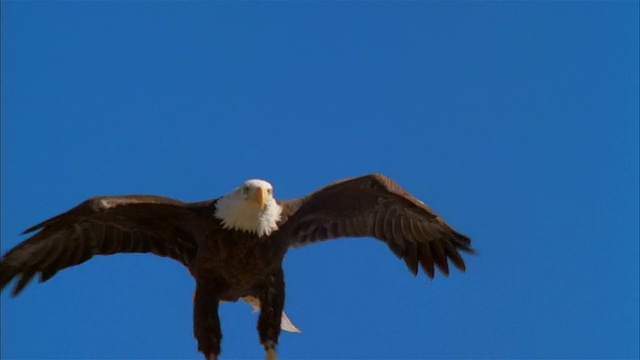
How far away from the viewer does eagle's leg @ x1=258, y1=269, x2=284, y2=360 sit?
376 inches

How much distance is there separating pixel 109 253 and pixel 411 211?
271cm

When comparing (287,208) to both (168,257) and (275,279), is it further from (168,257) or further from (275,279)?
(168,257)

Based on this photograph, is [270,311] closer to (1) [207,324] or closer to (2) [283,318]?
(1) [207,324]

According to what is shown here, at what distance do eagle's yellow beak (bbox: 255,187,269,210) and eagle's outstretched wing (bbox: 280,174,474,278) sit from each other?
0.37m

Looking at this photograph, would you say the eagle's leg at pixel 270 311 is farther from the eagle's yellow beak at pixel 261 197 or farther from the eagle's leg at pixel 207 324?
the eagle's yellow beak at pixel 261 197

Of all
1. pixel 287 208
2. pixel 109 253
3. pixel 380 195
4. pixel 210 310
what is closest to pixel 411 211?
pixel 380 195

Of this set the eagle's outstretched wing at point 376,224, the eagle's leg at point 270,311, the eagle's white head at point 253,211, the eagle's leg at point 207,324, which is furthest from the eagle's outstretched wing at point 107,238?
the eagle's outstretched wing at point 376,224

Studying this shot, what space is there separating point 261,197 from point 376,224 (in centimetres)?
133

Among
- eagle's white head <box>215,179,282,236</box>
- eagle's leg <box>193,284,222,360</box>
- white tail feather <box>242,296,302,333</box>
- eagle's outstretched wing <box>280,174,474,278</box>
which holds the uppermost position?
eagle's outstretched wing <box>280,174,474,278</box>

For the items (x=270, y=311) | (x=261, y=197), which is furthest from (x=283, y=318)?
(x=261, y=197)

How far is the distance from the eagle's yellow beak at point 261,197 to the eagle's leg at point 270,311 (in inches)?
23.8

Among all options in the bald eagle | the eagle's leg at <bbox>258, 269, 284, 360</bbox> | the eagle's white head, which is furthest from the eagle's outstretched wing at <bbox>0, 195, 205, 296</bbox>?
the eagle's leg at <bbox>258, 269, 284, 360</bbox>

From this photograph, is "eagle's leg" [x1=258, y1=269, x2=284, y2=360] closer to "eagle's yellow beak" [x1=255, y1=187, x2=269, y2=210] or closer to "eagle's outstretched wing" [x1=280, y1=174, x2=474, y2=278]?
"eagle's outstretched wing" [x1=280, y1=174, x2=474, y2=278]

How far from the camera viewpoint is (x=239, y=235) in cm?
938
